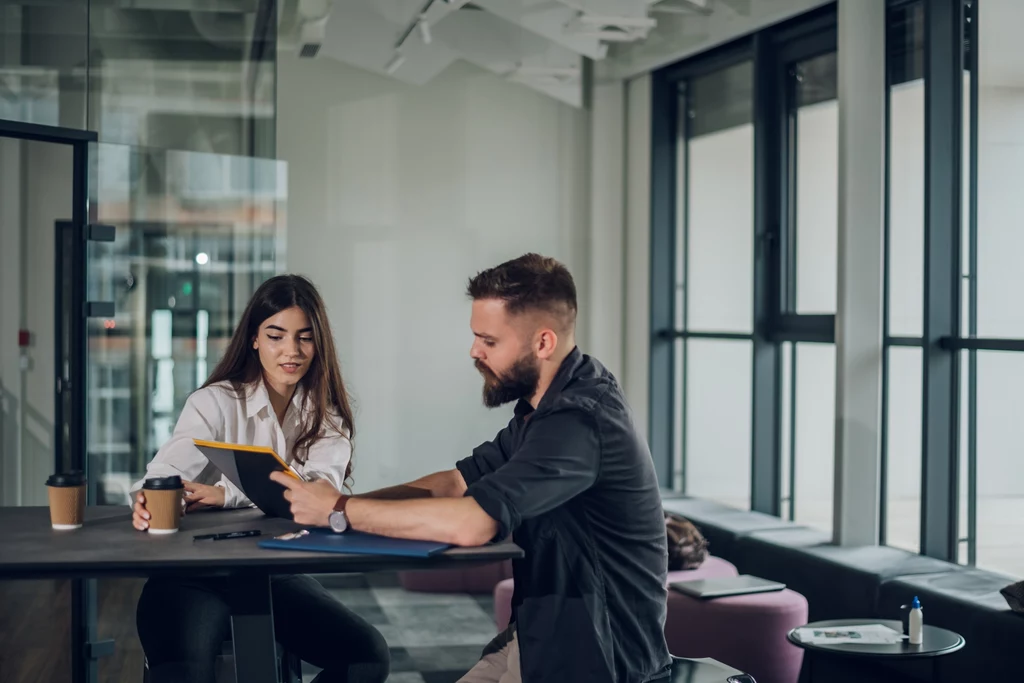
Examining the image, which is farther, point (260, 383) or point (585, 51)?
point (585, 51)

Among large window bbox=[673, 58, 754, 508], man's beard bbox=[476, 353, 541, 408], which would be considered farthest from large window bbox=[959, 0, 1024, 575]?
man's beard bbox=[476, 353, 541, 408]

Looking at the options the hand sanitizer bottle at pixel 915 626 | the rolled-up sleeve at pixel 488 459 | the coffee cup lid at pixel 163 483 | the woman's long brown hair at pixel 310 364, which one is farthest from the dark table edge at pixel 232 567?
the hand sanitizer bottle at pixel 915 626

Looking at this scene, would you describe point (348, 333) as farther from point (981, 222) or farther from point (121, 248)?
point (981, 222)

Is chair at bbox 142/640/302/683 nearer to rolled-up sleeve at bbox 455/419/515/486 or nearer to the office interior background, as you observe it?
rolled-up sleeve at bbox 455/419/515/486

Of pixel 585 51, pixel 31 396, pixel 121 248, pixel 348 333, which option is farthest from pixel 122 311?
pixel 585 51

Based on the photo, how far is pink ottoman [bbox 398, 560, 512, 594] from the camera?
581cm

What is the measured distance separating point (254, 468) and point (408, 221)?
4.02 metres

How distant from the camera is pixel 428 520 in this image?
211 cm

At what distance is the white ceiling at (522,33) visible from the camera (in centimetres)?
562

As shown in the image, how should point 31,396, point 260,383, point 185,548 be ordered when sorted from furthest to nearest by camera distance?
point 31,396 < point 260,383 < point 185,548

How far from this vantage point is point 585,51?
6.17m

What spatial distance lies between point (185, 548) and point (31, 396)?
1918 mm

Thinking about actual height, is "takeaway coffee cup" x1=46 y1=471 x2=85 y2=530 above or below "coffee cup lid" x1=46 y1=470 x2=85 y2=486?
below

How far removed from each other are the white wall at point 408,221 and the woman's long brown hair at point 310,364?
2.95 m
